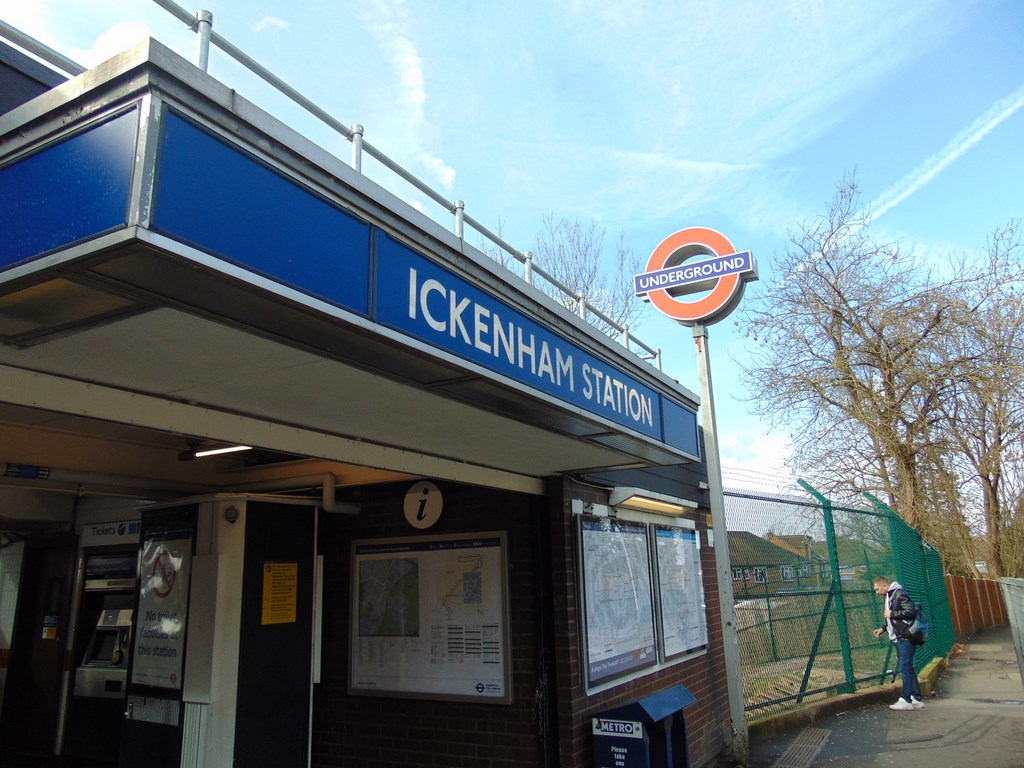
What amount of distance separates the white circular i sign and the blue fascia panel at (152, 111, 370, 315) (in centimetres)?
347

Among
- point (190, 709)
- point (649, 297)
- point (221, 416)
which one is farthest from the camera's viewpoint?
point (649, 297)

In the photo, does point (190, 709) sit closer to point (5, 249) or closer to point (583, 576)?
point (583, 576)

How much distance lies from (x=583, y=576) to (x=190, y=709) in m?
2.77

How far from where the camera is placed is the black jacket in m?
9.96

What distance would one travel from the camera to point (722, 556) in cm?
774

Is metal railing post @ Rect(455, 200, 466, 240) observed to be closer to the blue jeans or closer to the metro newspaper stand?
the metro newspaper stand

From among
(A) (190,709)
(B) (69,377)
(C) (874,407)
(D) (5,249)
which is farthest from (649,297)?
(C) (874,407)

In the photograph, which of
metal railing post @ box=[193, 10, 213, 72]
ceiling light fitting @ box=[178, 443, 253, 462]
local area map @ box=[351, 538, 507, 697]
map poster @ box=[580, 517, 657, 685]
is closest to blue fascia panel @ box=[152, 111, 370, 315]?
metal railing post @ box=[193, 10, 213, 72]

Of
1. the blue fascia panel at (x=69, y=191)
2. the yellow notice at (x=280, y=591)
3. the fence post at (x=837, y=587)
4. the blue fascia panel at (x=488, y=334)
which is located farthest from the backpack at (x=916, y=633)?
the blue fascia panel at (x=69, y=191)

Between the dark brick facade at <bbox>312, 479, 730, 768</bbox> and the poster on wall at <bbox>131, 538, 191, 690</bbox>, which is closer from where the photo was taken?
the poster on wall at <bbox>131, 538, 191, 690</bbox>

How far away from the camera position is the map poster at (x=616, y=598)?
582cm

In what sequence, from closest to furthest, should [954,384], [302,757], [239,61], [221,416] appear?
[239,61] → [221,416] → [302,757] → [954,384]

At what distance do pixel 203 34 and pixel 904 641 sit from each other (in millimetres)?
10374

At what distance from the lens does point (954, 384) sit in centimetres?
1966
